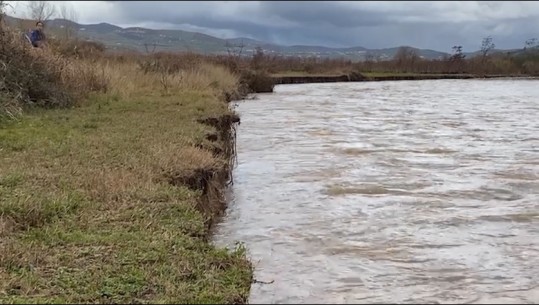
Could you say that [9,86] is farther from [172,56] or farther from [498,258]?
[172,56]

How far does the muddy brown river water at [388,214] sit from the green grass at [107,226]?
44 cm

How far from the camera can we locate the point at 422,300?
14.5 feet

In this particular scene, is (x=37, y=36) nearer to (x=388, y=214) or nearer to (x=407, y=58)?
(x=388, y=214)

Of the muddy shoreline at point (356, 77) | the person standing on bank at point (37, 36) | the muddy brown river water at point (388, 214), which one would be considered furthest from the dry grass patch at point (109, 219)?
the muddy shoreline at point (356, 77)

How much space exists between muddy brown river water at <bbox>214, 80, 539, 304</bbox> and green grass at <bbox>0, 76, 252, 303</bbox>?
44 cm

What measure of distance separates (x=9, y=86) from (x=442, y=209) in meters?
8.26

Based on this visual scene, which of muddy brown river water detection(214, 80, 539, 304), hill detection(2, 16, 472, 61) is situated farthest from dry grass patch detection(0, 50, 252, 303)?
hill detection(2, 16, 472, 61)

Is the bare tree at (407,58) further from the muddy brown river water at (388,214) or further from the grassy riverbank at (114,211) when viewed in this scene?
the grassy riverbank at (114,211)

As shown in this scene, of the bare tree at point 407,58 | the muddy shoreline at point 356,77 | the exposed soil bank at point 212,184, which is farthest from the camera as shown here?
the bare tree at point 407,58

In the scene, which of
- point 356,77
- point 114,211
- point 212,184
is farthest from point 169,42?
point 114,211

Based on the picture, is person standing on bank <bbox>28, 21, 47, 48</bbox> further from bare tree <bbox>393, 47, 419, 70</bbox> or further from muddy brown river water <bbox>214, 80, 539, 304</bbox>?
bare tree <bbox>393, 47, 419, 70</bbox>

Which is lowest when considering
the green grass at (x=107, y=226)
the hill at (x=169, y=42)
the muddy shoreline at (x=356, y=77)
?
the muddy shoreline at (x=356, y=77)

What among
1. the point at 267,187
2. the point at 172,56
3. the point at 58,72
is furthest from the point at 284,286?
the point at 172,56

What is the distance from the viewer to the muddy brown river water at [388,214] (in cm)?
477
